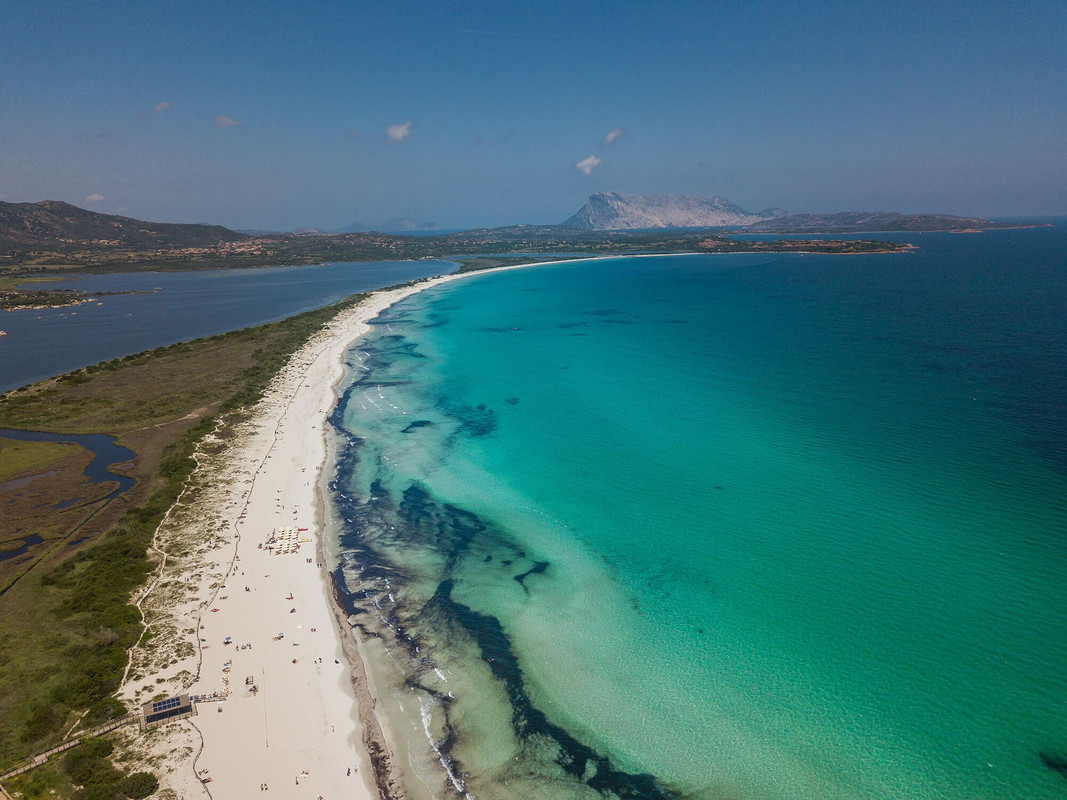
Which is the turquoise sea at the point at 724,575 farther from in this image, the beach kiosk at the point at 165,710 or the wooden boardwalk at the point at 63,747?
the wooden boardwalk at the point at 63,747

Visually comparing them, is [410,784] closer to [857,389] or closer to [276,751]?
[276,751]

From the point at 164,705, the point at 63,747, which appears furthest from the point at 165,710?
the point at 63,747

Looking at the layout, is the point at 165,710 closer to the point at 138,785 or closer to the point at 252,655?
the point at 138,785

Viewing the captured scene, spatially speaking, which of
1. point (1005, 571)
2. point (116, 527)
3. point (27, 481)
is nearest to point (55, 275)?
point (27, 481)

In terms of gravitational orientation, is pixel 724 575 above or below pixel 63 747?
below

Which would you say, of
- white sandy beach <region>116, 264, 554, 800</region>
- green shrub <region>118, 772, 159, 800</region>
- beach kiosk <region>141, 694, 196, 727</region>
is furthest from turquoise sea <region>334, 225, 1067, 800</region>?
green shrub <region>118, 772, 159, 800</region>

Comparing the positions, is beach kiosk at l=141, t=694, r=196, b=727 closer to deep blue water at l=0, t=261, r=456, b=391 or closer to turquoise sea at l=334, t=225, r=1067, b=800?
turquoise sea at l=334, t=225, r=1067, b=800
